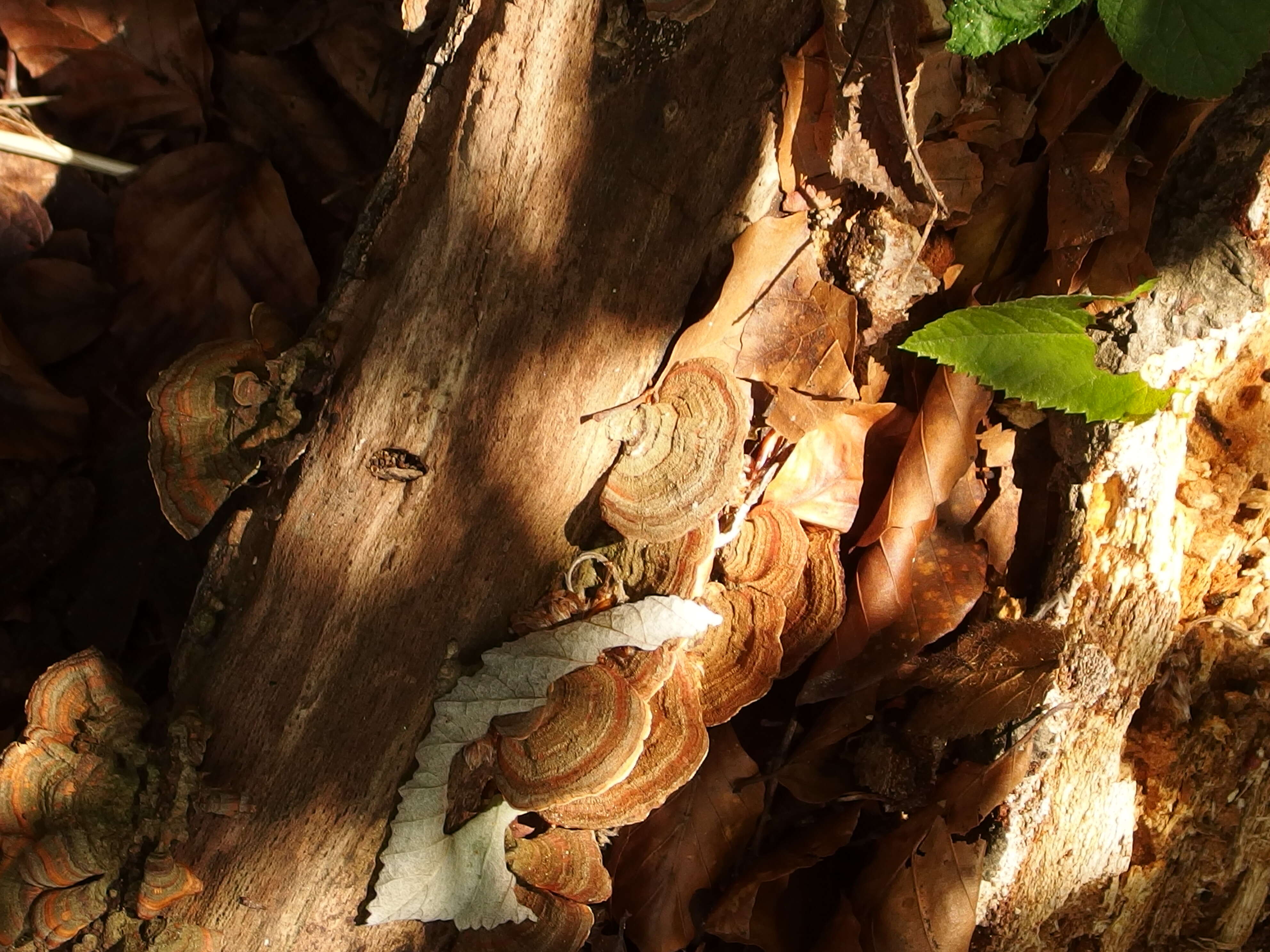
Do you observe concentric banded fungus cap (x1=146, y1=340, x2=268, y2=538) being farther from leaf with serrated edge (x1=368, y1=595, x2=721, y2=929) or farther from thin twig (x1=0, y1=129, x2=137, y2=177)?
thin twig (x1=0, y1=129, x2=137, y2=177)

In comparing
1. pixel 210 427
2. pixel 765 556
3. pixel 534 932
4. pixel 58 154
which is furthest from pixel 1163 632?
pixel 58 154

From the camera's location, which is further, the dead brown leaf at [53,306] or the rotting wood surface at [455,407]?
the dead brown leaf at [53,306]

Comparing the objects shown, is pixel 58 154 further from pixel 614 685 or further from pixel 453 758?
pixel 614 685

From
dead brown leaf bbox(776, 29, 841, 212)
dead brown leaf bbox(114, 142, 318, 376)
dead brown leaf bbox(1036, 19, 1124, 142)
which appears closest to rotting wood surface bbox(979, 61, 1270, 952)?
dead brown leaf bbox(1036, 19, 1124, 142)

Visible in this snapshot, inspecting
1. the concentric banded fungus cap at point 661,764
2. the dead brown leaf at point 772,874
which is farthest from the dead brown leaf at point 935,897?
the concentric banded fungus cap at point 661,764

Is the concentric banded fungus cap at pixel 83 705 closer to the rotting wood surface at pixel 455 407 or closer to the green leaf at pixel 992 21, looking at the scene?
the rotting wood surface at pixel 455 407

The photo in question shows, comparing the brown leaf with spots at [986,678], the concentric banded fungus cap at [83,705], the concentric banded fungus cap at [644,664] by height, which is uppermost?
the concentric banded fungus cap at [83,705]

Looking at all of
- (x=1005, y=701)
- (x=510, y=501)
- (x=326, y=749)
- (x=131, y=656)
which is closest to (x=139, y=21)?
(x=131, y=656)
